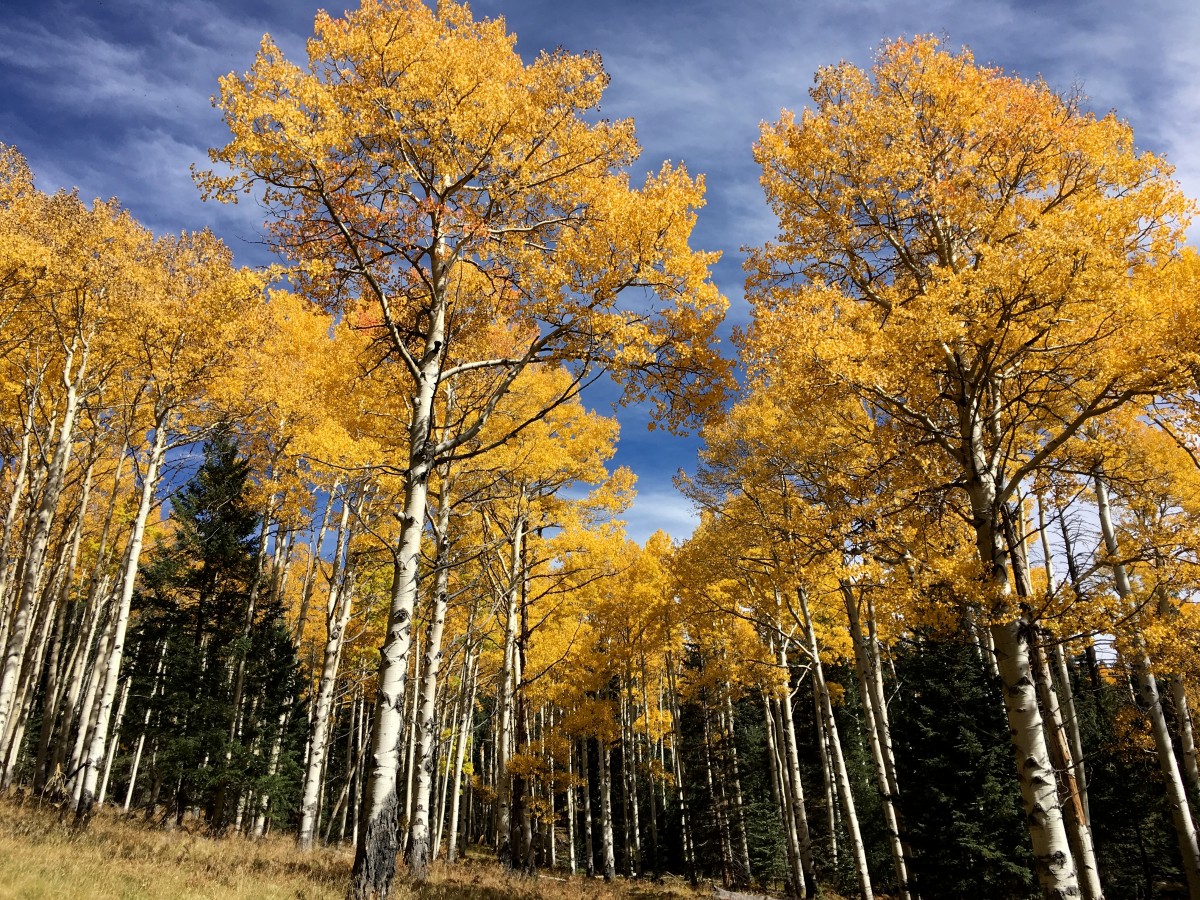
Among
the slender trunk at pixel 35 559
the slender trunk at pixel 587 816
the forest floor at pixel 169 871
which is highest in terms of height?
the slender trunk at pixel 35 559

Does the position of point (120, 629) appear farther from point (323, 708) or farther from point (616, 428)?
point (616, 428)

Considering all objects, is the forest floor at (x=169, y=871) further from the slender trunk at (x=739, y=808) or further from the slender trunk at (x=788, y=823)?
the slender trunk at (x=739, y=808)

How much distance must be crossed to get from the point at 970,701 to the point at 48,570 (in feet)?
84.1

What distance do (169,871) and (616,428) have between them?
33.1 feet

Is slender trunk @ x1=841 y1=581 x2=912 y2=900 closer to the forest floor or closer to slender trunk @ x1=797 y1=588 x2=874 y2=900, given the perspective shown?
slender trunk @ x1=797 y1=588 x2=874 y2=900

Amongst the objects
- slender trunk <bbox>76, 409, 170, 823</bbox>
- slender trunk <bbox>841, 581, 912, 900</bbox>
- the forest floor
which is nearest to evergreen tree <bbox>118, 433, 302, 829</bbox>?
the forest floor

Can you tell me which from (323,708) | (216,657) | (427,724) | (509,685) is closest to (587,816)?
(509,685)

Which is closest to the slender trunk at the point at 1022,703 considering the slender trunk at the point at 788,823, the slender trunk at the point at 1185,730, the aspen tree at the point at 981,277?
the aspen tree at the point at 981,277

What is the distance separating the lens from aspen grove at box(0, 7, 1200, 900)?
5777mm

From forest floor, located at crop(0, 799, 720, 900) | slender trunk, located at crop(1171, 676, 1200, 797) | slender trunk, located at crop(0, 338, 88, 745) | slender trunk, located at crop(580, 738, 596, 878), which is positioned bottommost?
slender trunk, located at crop(580, 738, 596, 878)

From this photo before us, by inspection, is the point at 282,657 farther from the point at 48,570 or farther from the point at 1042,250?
the point at 1042,250

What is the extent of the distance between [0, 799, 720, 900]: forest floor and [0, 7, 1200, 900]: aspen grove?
0.77 meters

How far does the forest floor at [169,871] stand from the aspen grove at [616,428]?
77cm

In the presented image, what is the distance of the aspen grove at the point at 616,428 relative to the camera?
227 inches
